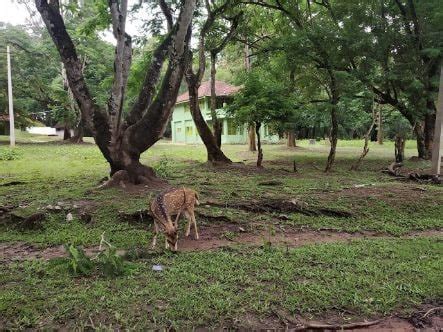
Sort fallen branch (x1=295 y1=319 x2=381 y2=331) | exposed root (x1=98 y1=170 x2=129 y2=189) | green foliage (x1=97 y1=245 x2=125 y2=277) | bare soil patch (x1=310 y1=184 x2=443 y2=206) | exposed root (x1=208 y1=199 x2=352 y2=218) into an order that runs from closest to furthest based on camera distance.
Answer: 1. fallen branch (x1=295 y1=319 x2=381 y2=331)
2. green foliage (x1=97 y1=245 x2=125 y2=277)
3. exposed root (x1=208 y1=199 x2=352 y2=218)
4. bare soil patch (x1=310 y1=184 x2=443 y2=206)
5. exposed root (x1=98 y1=170 x2=129 y2=189)

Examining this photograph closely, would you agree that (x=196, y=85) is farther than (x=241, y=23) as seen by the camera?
No

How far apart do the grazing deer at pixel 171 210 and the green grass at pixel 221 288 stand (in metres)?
0.30

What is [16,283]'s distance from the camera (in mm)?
4305

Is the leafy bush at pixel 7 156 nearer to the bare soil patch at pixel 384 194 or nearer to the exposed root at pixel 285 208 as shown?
the exposed root at pixel 285 208

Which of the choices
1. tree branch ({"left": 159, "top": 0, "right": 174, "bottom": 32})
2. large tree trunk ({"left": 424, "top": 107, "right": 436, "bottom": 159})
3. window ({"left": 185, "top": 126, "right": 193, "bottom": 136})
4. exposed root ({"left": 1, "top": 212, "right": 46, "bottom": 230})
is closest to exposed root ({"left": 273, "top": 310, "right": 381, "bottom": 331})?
Answer: exposed root ({"left": 1, "top": 212, "right": 46, "bottom": 230})

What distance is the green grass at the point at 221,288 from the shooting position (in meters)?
3.58

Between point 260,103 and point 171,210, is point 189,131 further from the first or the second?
point 171,210

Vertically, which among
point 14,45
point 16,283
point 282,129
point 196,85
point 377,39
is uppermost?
point 14,45

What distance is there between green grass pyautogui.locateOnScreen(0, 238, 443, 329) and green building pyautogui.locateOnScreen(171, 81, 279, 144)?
Result: 23653mm

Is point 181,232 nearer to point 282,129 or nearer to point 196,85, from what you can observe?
point 282,129

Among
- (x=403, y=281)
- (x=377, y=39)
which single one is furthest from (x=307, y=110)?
(x=403, y=281)

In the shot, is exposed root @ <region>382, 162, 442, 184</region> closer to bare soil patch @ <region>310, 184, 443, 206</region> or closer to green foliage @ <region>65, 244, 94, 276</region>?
bare soil patch @ <region>310, 184, 443, 206</region>

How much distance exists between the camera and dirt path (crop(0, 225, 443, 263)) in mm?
5361

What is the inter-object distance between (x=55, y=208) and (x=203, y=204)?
2568mm
